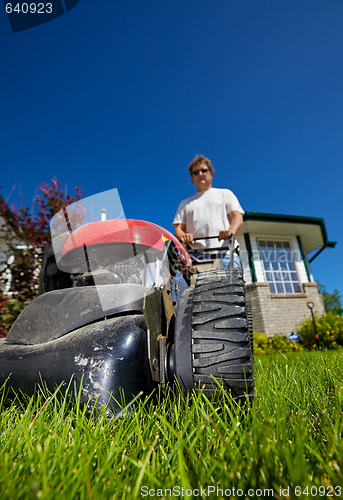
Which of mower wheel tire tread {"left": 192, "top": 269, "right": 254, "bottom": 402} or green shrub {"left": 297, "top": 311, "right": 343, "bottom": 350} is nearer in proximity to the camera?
mower wheel tire tread {"left": 192, "top": 269, "right": 254, "bottom": 402}

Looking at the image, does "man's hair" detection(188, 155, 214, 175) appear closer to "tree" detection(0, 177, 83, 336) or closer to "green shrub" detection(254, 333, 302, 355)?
"tree" detection(0, 177, 83, 336)

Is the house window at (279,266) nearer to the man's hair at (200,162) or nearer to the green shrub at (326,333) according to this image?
the green shrub at (326,333)

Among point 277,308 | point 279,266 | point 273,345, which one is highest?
point 279,266

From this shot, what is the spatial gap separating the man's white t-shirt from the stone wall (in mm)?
8222

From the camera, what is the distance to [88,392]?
133cm

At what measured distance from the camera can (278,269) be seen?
42.5ft

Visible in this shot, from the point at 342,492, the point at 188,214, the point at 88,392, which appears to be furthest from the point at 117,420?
the point at 188,214

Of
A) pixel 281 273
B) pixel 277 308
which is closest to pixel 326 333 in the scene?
pixel 277 308

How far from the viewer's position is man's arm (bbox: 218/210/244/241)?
329cm

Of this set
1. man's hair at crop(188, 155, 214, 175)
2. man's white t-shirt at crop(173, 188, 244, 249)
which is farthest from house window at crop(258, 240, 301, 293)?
man's white t-shirt at crop(173, 188, 244, 249)

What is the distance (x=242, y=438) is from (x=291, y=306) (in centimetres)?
1188

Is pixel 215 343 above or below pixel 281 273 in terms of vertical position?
below

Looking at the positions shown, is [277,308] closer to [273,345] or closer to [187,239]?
[273,345]

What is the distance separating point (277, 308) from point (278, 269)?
6.08 ft
